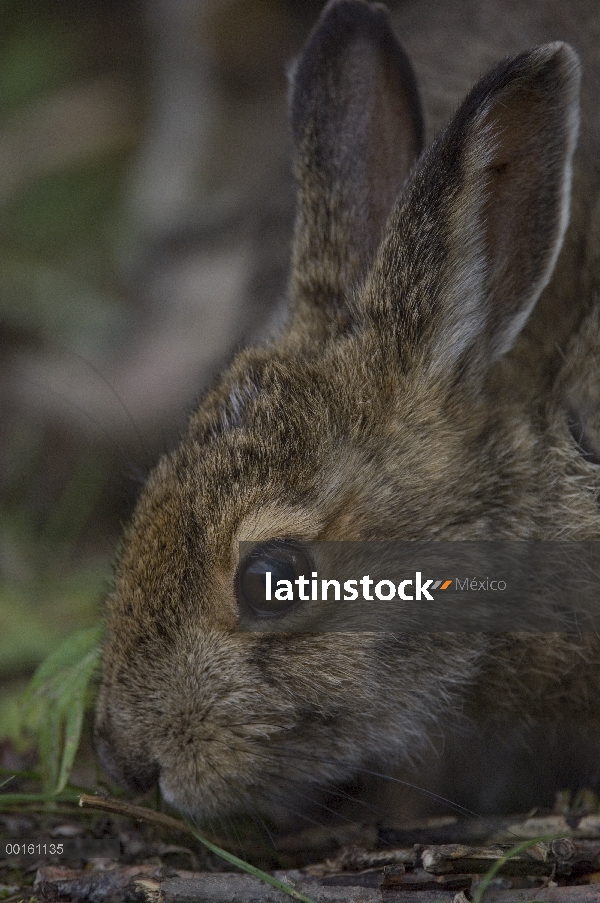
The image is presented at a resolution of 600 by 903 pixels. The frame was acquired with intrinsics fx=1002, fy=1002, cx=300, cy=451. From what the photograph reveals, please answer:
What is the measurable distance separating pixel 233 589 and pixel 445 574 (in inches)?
26.9

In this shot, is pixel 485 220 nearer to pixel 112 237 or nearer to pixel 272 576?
pixel 272 576

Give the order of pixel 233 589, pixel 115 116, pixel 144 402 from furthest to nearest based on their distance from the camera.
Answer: pixel 115 116 → pixel 144 402 → pixel 233 589

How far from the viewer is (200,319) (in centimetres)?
603

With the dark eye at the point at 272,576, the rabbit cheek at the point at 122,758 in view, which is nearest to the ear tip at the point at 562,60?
the dark eye at the point at 272,576

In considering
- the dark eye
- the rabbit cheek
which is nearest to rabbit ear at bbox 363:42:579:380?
the dark eye

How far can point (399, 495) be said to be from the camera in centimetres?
326

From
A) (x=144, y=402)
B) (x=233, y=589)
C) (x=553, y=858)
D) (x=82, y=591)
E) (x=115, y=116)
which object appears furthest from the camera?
(x=115, y=116)

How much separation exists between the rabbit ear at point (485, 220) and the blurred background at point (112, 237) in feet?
6.23

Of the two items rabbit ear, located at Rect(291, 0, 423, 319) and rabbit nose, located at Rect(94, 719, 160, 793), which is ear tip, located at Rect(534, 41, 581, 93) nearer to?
rabbit ear, located at Rect(291, 0, 423, 319)

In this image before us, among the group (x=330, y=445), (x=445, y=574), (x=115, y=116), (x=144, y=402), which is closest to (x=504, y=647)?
(x=445, y=574)

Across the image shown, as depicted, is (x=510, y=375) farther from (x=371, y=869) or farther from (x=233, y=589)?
(x=371, y=869)

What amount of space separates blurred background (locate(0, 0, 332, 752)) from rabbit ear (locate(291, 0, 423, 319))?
1263 mm

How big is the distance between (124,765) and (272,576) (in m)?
0.82

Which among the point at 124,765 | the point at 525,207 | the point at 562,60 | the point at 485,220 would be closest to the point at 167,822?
the point at 124,765
